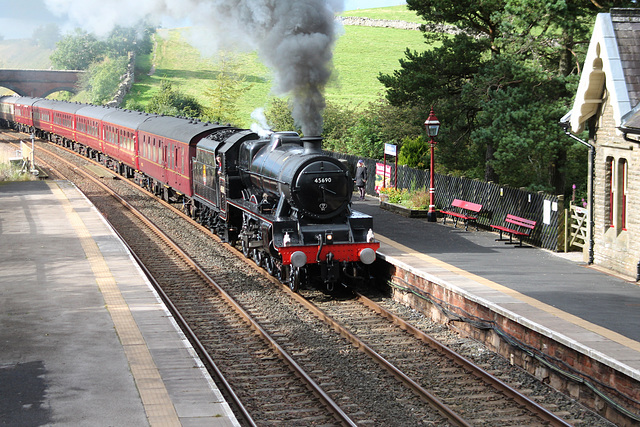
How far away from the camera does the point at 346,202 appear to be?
1458cm

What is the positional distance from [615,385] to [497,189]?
12428 mm

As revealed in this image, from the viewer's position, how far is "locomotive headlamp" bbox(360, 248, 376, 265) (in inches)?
552

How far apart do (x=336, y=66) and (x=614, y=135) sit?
196 ft

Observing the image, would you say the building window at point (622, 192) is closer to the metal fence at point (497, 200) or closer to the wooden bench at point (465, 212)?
the metal fence at point (497, 200)

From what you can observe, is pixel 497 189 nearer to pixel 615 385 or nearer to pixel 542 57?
pixel 542 57

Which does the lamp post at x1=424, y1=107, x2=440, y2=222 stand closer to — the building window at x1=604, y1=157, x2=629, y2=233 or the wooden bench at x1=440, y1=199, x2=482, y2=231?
the wooden bench at x1=440, y1=199, x2=482, y2=231

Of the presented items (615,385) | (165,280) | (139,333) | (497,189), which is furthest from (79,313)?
(497,189)

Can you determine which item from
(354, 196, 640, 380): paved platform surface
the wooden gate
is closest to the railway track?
(354, 196, 640, 380): paved platform surface

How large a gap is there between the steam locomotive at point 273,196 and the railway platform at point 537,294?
1240mm

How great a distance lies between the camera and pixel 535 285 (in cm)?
1266

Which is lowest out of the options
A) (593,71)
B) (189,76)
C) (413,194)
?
(413,194)

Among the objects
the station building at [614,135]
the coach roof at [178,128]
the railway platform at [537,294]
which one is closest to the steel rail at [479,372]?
the railway platform at [537,294]

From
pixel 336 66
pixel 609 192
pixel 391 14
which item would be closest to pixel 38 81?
pixel 336 66

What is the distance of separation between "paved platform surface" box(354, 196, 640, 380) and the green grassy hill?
37.8m
